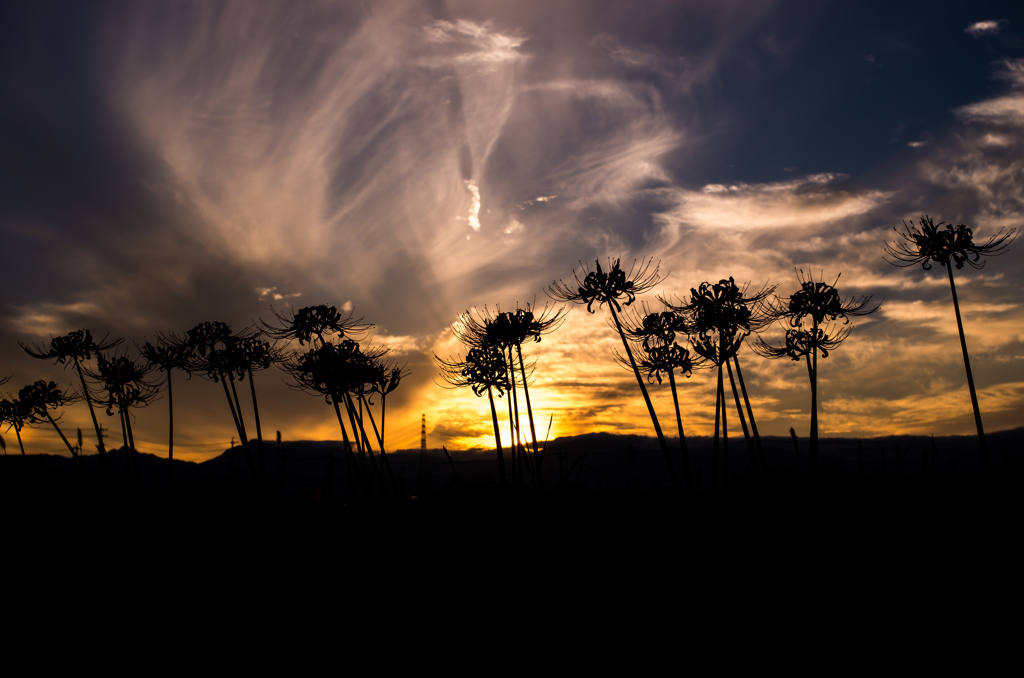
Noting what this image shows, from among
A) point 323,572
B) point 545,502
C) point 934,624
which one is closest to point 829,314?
point 934,624

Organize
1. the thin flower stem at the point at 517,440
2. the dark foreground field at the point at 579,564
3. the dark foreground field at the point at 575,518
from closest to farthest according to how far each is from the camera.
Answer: the dark foreground field at the point at 579,564 → the dark foreground field at the point at 575,518 → the thin flower stem at the point at 517,440

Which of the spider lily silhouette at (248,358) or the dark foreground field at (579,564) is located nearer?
the dark foreground field at (579,564)

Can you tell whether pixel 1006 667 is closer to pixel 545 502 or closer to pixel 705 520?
pixel 705 520

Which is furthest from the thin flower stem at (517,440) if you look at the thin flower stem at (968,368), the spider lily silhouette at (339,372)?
the thin flower stem at (968,368)

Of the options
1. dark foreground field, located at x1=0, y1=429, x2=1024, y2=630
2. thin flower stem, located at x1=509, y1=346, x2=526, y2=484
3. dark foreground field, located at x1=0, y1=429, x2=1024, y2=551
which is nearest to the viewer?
dark foreground field, located at x1=0, y1=429, x2=1024, y2=630

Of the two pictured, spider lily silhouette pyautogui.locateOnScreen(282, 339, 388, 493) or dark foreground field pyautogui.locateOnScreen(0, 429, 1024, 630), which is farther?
spider lily silhouette pyautogui.locateOnScreen(282, 339, 388, 493)

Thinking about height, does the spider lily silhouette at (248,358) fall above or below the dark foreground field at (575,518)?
above

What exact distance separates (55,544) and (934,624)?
16584 millimetres

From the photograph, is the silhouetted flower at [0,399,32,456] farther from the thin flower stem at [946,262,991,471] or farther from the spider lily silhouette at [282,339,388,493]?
the thin flower stem at [946,262,991,471]

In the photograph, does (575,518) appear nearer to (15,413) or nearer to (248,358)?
(248,358)

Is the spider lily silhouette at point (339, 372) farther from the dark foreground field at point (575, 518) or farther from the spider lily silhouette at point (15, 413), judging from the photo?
the spider lily silhouette at point (15, 413)

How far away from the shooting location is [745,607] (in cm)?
695

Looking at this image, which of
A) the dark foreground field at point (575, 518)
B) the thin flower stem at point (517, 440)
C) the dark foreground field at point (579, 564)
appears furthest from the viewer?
the thin flower stem at point (517, 440)

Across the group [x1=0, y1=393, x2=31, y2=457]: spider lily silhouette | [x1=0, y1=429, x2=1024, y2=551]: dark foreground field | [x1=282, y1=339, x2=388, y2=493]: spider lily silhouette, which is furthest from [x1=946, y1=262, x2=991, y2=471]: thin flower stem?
[x1=0, y1=393, x2=31, y2=457]: spider lily silhouette
